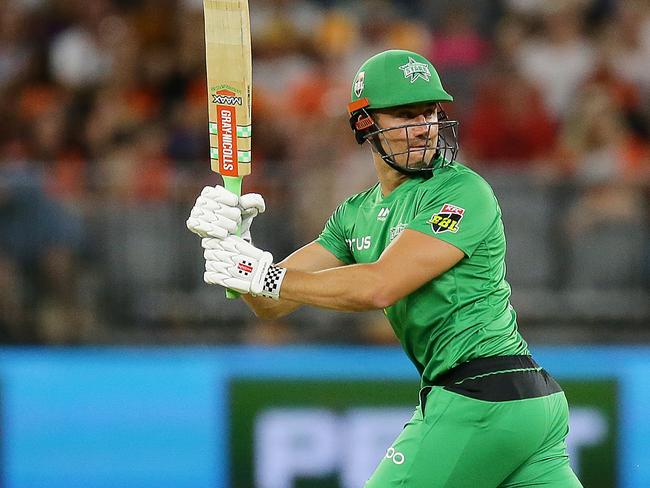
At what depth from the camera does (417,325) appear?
482cm

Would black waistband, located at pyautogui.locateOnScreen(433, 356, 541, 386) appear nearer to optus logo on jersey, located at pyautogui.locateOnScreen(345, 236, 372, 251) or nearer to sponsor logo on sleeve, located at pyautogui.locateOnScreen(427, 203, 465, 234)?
sponsor logo on sleeve, located at pyautogui.locateOnScreen(427, 203, 465, 234)

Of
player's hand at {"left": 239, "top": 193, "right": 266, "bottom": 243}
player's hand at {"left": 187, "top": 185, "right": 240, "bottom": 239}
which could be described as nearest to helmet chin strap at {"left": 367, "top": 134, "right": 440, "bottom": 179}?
player's hand at {"left": 239, "top": 193, "right": 266, "bottom": 243}

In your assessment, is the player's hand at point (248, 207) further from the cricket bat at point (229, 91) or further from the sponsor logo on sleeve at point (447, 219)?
the sponsor logo on sleeve at point (447, 219)

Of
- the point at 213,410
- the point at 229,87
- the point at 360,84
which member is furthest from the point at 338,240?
the point at 213,410

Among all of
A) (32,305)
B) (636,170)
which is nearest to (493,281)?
(636,170)

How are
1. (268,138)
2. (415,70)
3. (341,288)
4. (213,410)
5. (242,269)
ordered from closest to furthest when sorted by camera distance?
(341,288) < (242,269) < (415,70) < (213,410) < (268,138)

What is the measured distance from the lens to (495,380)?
4.72 metres

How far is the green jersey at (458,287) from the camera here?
4.70 metres

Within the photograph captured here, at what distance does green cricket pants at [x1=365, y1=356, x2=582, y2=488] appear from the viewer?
4.65m

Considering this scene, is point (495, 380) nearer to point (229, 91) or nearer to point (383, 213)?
point (383, 213)

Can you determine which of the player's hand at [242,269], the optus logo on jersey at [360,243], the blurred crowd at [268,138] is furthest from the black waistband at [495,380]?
the blurred crowd at [268,138]

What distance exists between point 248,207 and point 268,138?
4925mm

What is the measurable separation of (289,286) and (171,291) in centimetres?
452

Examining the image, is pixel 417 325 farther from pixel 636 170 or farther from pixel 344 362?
pixel 636 170
